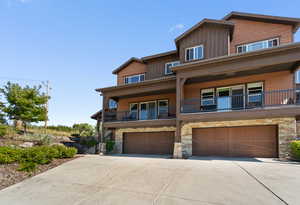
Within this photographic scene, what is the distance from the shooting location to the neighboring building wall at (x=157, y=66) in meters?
16.6

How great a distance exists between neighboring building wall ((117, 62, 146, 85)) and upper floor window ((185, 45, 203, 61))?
5319 mm

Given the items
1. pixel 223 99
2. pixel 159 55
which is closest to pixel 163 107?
pixel 159 55

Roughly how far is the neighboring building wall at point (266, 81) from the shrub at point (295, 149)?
3.83 meters

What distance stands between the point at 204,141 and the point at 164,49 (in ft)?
32.9

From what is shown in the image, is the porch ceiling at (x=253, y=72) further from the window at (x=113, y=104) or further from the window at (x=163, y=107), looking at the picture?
the window at (x=113, y=104)

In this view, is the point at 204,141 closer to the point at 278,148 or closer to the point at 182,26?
the point at 278,148

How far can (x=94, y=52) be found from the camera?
17641mm

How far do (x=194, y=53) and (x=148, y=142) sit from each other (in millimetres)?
8526

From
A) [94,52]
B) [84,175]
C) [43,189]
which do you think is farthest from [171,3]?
[43,189]

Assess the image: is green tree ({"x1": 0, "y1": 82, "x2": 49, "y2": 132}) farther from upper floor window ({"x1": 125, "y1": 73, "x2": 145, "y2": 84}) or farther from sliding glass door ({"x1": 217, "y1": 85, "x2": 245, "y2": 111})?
sliding glass door ({"x1": 217, "y1": 85, "x2": 245, "y2": 111})

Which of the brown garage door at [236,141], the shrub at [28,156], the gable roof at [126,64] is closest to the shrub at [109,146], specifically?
the shrub at [28,156]

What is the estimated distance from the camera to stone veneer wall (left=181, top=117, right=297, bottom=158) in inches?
400

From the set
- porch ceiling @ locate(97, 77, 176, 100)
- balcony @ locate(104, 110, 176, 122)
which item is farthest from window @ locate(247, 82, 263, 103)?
balcony @ locate(104, 110, 176, 122)

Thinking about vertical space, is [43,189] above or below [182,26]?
below
